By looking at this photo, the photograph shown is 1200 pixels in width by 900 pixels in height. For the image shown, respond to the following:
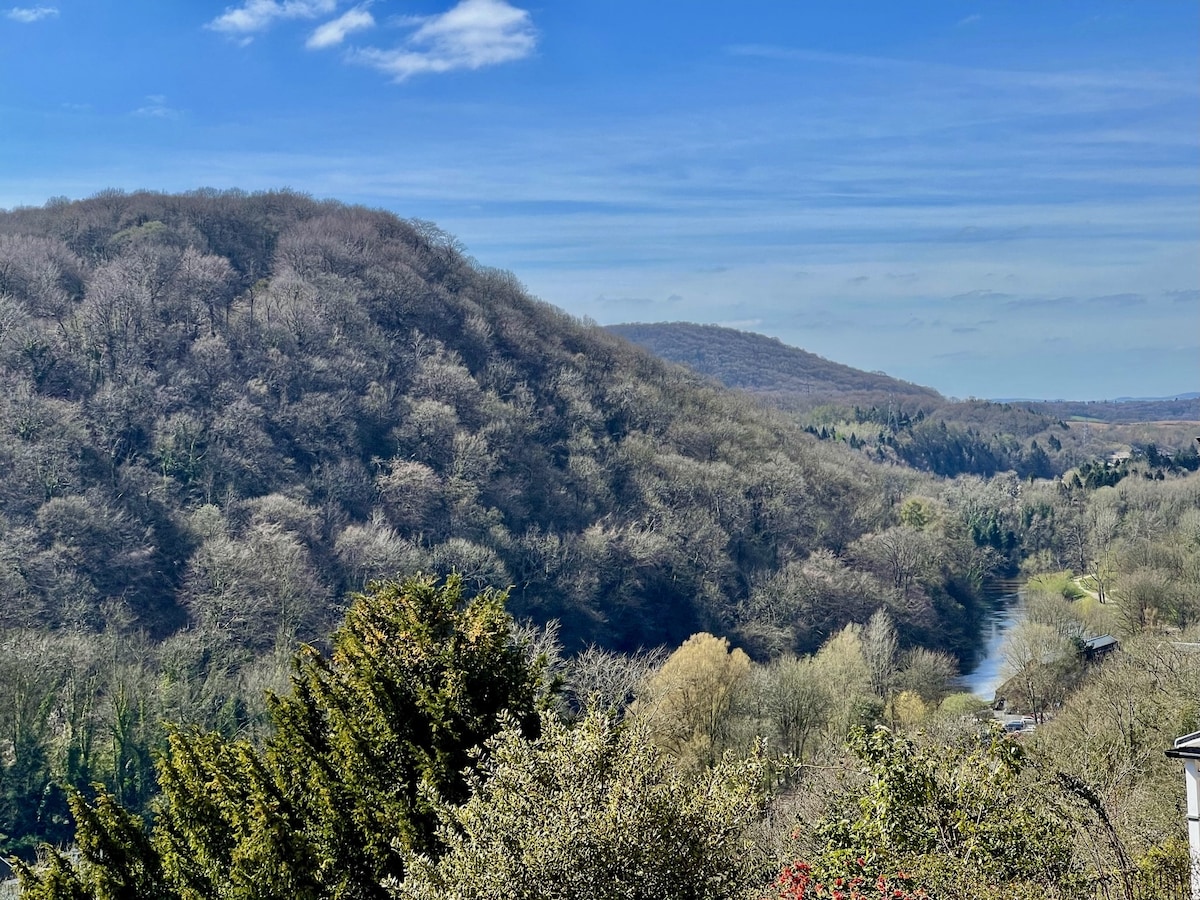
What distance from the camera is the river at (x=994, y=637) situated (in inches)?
2936

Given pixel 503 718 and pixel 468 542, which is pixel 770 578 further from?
pixel 503 718

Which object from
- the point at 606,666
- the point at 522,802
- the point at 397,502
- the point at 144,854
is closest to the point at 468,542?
the point at 397,502

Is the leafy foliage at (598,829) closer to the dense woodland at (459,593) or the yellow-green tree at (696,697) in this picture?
the dense woodland at (459,593)

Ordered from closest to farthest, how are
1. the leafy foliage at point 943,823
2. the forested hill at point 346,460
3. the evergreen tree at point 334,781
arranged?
the leafy foliage at point 943,823 < the evergreen tree at point 334,781 < the forested hill at point 346,460

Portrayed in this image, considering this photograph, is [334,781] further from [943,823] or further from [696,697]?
[696,697]

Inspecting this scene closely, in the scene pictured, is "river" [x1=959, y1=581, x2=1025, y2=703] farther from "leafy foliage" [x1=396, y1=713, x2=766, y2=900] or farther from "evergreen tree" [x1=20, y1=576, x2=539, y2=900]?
"leafy foliage" [x1=396, y1=713, x2=766, y2=900]

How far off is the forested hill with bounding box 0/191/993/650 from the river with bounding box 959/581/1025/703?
3.38 metres

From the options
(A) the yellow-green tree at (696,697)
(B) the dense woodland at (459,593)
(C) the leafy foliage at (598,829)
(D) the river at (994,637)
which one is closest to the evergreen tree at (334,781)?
(B) the dense woodland at (459,593)

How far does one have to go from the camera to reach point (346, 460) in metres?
96.2

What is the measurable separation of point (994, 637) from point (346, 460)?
57.2 m

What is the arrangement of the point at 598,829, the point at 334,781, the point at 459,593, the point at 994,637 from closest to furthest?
the point at 598,829 → the point at 334,781 → the point at 459,593 → the point at 994,637

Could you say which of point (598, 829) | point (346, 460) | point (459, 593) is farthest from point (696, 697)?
point (346, 460)

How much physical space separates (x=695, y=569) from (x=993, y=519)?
162 feet

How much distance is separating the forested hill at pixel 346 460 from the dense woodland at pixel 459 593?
394 millimetres
